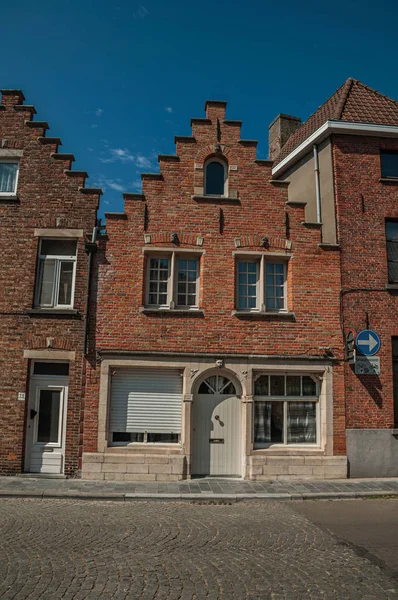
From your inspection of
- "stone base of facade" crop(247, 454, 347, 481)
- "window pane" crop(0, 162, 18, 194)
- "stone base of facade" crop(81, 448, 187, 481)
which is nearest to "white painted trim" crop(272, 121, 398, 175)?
"window pane" crop(0, 162, 18, 194)

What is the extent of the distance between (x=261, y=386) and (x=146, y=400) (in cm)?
296

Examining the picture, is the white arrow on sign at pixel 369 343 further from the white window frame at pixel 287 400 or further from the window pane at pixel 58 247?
the window pane at pixel 58 247

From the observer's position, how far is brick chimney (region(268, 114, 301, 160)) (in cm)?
2023

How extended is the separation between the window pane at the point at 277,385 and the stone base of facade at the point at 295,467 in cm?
157

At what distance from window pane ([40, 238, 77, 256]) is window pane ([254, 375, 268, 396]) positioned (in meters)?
5.88

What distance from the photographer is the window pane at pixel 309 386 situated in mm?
12617

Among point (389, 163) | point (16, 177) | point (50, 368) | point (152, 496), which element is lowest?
point (152, 496)

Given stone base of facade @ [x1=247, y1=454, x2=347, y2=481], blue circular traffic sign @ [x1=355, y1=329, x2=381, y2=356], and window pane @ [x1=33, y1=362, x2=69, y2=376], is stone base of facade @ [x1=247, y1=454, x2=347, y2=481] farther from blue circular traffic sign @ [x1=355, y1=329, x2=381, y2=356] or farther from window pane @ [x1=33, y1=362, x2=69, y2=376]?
window pane @ [x1=33, y1=362, x2=69, y2=376]

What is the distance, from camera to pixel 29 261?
12.6m

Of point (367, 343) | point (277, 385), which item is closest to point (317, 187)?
point (367, 343)

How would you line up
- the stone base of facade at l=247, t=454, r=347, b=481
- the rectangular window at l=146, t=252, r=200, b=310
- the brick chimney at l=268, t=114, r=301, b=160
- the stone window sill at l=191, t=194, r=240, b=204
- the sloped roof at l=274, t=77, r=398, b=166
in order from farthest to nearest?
1. the brick chimney at l=268, t=114, r=301, b=160
2. the sloped roof at l=274, t=77, r=398, b=166
3. the stone window sill at l=191, t=194, r=240, b=204
4. the rectangular window at l=146, t=252, r=200, b=310
5. the stone base of facade at l=247, t=454, r=347, b=481

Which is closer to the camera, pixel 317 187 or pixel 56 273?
pixel 56 273

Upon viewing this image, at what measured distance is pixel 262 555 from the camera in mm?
6648

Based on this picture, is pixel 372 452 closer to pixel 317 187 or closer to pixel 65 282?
pixel 317 187
